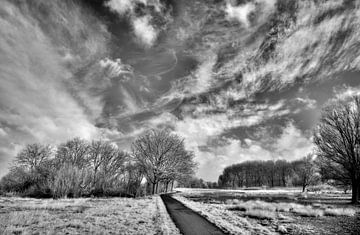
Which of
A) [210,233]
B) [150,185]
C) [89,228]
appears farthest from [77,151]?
[210,233]

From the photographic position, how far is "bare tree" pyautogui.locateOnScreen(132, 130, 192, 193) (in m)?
40.8

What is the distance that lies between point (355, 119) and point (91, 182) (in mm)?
40914

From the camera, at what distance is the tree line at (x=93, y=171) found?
33062 millimetres

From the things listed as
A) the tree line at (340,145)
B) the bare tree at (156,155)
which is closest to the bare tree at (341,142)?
the tree line at (340,145)

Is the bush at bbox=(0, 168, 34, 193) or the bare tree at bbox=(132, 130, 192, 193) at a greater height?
the bare tree at bbox=(132, 130, 192, 193)

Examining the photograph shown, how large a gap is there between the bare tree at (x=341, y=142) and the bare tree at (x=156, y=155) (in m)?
26.1

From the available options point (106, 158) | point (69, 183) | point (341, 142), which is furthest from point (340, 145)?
→ point (106, 158)

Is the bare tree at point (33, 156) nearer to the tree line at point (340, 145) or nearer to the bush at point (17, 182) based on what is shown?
the bush at point (17, 182)

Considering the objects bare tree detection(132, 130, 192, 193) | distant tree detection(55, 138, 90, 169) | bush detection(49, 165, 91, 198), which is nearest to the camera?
bush detection(49, 165, 91, 198)

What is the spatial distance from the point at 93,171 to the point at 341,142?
4150 centimetres

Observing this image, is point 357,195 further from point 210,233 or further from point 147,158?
point 147,158

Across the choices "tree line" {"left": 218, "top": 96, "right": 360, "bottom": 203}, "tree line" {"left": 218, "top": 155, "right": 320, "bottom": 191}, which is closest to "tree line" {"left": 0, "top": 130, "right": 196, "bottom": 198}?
"tree line" {"left": 218, "top": 96, "right": 360, "bottom": 203}

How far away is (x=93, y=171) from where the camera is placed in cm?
4128

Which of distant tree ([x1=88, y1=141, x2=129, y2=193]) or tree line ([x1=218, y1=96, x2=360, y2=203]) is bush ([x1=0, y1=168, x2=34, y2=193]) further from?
tree line ([x1=218, y1=96, x2=360, y2=203])
